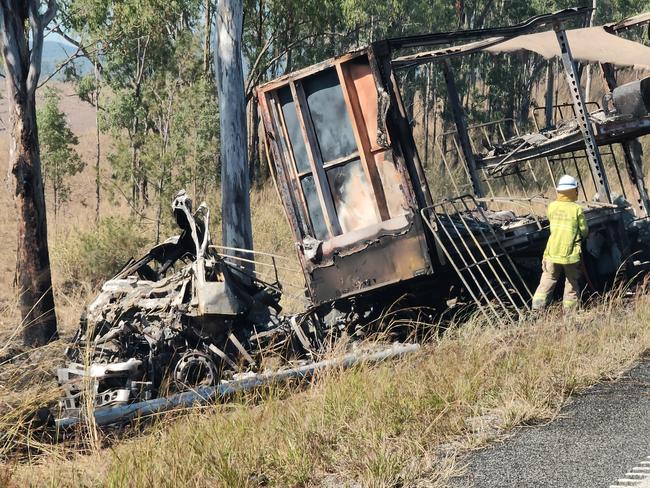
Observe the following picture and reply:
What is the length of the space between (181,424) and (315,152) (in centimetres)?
453

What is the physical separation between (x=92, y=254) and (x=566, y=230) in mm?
10830

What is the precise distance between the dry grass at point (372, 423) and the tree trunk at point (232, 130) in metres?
6.35

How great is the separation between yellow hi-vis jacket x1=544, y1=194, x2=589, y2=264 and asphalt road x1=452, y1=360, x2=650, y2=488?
3.13 meters

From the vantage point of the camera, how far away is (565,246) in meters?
9.22

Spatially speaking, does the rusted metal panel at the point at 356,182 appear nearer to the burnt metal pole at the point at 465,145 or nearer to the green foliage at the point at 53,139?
the burnt metal pole at the point at 465,145

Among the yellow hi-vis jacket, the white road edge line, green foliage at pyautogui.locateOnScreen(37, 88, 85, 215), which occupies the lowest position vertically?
the white road edge line

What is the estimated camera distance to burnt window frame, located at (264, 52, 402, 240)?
927 cm

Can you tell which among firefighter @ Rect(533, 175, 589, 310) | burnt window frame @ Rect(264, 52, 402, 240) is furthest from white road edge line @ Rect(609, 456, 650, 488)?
burnt window frame @ Rect(264, 52, 402, 240)

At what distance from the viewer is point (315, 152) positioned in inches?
377

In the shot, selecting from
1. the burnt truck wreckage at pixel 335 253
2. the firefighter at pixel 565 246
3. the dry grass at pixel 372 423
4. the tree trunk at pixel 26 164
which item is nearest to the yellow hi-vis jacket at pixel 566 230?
the firefighter at pixel 565 246

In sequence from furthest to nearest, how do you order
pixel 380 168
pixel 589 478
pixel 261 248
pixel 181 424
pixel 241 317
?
pixel 261 248 < pixel 380 168 < pixel 241 317 < pixel 181 424 < pixel 589 478

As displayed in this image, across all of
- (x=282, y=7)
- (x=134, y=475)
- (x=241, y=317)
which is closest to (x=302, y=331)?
(x=241, y=317)

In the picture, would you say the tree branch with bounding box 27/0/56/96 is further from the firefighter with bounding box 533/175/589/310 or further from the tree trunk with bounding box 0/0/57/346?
the firefighter with bounding box 533/175/589/310

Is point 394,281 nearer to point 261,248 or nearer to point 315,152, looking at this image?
point 315,152
